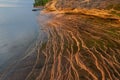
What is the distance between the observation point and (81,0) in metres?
38.0

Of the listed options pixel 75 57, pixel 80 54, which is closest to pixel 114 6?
pixel 80 54

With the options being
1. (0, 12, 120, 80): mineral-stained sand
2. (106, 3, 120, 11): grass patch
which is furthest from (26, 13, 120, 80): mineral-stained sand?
(106, 3, 120, 11): grass patch

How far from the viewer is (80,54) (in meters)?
15.8

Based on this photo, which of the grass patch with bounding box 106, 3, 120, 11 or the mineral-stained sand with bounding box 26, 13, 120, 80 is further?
the grass patch with bounding box 106, 3, 120, 11

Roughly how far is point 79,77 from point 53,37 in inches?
381

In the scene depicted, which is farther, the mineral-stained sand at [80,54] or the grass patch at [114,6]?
the grass patch at [114,6]

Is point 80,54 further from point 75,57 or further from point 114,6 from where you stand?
point 114,6

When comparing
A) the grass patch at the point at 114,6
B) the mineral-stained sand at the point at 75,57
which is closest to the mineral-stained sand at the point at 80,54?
the mineral-stained sand at the point at 75,57

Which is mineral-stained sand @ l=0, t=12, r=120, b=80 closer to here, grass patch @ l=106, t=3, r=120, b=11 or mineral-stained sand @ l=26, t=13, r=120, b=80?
mineral-stained sand @ l=26, t=13, r=120, b=80

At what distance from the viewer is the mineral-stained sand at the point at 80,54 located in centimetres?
1266

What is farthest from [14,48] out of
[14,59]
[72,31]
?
[72,31]

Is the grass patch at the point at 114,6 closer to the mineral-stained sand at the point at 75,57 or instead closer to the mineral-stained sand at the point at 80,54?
the mineral-stained sand at the point at 80,54

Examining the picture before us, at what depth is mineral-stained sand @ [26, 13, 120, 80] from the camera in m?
12.7

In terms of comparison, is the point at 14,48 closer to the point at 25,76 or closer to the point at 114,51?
the point at 25,76
